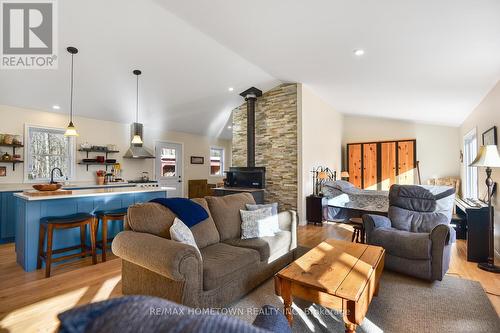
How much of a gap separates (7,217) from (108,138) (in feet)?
8.18

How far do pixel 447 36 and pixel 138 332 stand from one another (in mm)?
3420

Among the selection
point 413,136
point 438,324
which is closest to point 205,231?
point 438,324

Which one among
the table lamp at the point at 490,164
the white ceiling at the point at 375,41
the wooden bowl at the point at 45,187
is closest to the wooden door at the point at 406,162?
the white ceiling at the point at 375,41

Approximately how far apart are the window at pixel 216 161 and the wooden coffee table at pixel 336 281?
21.6 feet

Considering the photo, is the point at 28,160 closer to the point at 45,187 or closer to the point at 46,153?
the point at 46,153

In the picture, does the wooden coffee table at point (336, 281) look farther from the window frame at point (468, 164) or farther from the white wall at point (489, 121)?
the window frame at point (468, 164)

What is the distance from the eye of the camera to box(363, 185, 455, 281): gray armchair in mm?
2557

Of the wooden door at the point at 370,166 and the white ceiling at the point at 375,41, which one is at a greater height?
the white ceiling at the point at 375,41

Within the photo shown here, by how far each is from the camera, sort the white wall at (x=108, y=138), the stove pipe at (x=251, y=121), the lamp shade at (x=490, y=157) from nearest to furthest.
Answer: the lamp shade at (x=490, y=157) → the white wall at (x=108, y=138) → the stove pipe at (x=251, y=121)

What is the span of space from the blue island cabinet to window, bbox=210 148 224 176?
5149mm

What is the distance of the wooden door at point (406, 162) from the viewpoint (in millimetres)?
6816

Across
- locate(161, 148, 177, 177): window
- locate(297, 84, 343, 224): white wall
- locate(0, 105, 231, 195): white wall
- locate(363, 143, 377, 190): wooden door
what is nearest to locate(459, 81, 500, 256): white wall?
locate(363, 143, 377, 190): wooden door

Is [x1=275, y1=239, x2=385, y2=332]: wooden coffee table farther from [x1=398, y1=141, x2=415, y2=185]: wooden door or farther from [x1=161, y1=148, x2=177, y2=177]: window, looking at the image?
[x1=161, y1=148, x2=177, y2=177]: window

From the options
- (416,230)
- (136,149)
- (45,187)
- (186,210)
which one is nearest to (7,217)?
(45,187)
